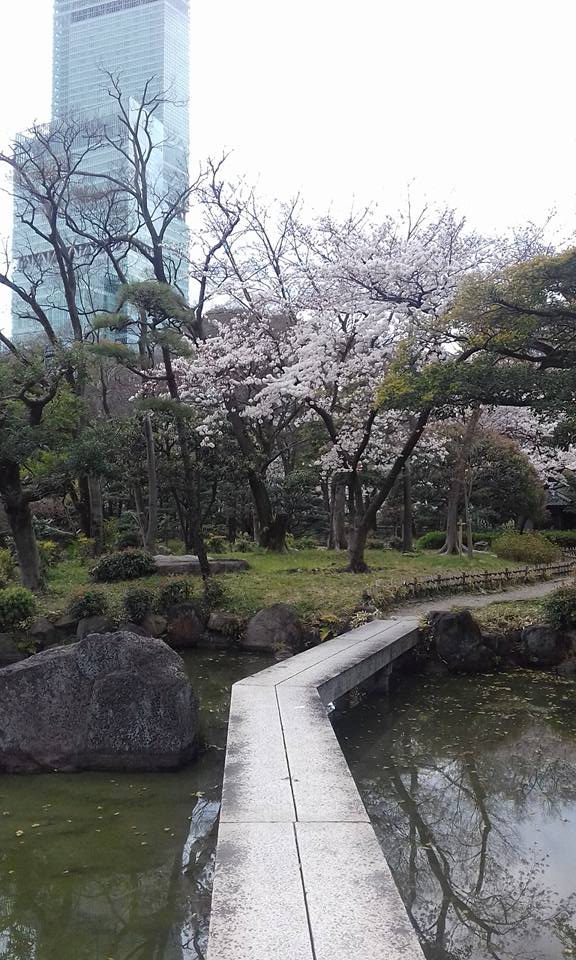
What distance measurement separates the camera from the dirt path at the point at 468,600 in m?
10.5

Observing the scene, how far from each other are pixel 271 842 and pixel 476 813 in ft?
7.37

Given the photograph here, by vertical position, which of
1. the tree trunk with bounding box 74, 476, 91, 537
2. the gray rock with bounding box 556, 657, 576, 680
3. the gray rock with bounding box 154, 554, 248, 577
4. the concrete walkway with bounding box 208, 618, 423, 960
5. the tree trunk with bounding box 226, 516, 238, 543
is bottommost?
the gray rock with bounding box 556, 657, 576, 680

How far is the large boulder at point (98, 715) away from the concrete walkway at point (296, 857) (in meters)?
0.56

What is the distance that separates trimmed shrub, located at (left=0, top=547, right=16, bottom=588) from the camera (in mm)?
11929

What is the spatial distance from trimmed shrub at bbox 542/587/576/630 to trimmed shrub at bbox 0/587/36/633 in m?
7.19

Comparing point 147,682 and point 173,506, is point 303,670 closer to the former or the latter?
point 147,682

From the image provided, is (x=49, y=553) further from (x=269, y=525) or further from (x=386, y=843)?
(x=386, y=843)

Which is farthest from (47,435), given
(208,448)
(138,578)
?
(208,448)

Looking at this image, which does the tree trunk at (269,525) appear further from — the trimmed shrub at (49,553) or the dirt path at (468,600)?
the dirt path at (468,600)

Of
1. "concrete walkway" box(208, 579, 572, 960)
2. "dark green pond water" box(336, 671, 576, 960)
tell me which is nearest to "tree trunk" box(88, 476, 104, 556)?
"dark green pond water" box(336, 671, 576, 960)

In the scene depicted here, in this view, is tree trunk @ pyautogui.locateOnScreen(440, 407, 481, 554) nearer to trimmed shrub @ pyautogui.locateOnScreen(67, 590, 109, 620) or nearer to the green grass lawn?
the green grass lawn

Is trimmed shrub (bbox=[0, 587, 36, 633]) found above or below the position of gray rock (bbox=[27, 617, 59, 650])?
above

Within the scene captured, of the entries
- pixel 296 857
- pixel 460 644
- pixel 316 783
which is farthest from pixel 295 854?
pixel 460 644

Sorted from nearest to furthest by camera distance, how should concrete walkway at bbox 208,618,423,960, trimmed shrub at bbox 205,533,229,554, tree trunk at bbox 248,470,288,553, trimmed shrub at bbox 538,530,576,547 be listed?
concrete walkway at bbox 208,618,423,960 → tree trunk at bbox 248,470,288,553 → trimmed shrub at bbox 205,533,229,554 → trimmed shrub at bbox 538,530,576,547
